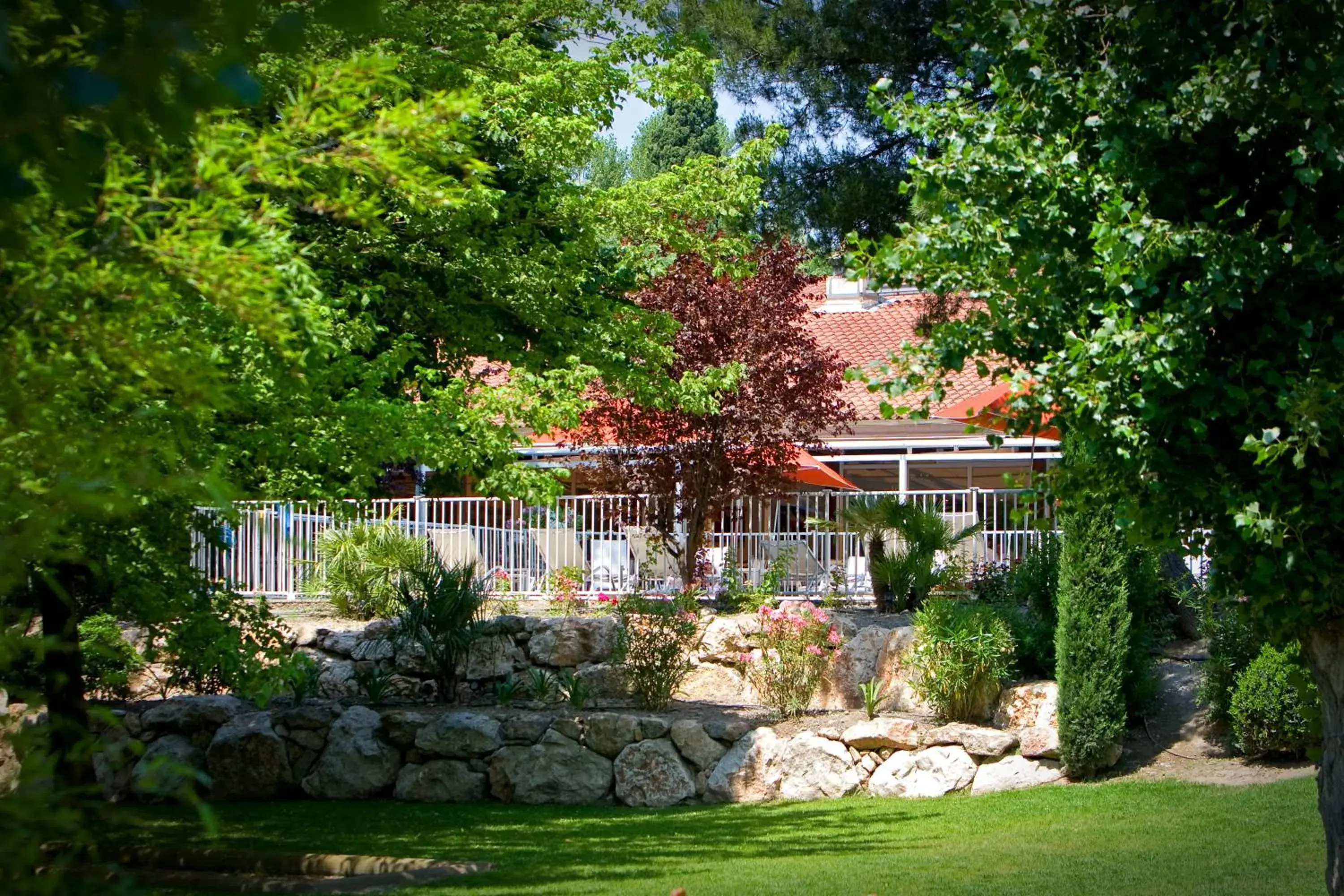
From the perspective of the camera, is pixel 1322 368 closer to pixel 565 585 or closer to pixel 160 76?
pixel 160 76

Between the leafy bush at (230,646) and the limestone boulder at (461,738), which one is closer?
the leafy bush at (230,646)

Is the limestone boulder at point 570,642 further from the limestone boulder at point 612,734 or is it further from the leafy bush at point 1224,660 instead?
the leafy bush at point 1224,660

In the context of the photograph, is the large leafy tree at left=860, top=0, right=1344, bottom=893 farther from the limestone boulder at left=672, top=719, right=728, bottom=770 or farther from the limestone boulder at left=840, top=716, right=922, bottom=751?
the limestone boulder at left=672, top=719, right=728, bottom=770

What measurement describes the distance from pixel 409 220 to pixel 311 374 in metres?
3.54

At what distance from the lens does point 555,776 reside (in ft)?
46.2

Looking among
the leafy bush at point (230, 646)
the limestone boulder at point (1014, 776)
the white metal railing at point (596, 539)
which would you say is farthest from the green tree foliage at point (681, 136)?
the leafy bush at point (230, 646)

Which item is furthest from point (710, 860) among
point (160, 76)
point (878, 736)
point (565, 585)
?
point (160, 76)

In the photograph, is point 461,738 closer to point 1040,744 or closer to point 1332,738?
point 1040,744

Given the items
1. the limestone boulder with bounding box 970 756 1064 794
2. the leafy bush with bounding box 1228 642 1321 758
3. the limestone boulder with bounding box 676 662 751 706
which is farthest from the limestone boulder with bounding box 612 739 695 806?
the leafy bush with bounding box 1228 642 1321 758

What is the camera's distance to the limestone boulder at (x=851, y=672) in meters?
15.2

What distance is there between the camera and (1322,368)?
5520 mm

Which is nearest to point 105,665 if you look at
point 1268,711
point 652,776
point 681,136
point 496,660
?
point 496,660

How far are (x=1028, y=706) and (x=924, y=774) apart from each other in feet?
4.55

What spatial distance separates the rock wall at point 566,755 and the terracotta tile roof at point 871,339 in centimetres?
1025
